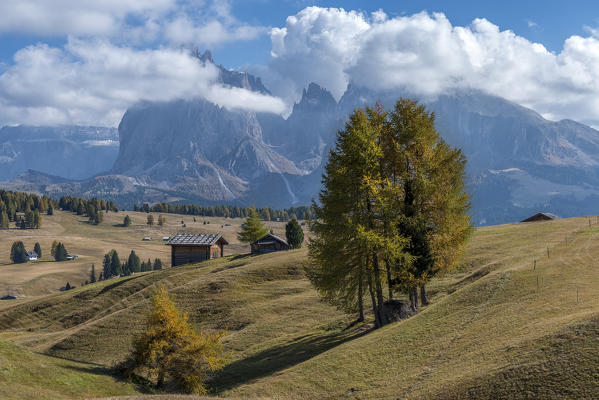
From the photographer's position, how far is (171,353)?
3288 centimetres

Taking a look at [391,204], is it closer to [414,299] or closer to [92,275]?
[414,299]

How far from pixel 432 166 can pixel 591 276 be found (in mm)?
12784

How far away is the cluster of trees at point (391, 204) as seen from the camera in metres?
33.5

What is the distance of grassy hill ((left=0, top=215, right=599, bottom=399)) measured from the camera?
1969 cm

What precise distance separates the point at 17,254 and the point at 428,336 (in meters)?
203

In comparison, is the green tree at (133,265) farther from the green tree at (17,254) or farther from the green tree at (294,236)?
the green tree at (294,236)

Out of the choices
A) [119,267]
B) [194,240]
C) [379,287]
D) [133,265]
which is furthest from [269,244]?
[119,267]

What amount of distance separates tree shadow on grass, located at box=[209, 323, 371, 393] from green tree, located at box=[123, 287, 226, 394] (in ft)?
6.18

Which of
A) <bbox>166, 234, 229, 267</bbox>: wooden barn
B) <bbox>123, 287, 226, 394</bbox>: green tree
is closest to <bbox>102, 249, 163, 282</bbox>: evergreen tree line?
<bbox>166, 234, 229, 267</bbox>: wooden barn

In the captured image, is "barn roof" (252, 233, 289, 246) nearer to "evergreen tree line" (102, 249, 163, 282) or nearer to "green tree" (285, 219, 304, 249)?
"green tree" (285, 219, 304, 249)

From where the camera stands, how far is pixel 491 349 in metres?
22.8

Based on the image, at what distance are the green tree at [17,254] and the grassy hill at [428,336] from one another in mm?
144732

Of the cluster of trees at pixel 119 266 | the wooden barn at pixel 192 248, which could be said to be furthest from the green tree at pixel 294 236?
the cluster of trees at pixel 119 266

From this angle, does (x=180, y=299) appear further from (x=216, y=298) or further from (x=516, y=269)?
(x=516, y=269)
